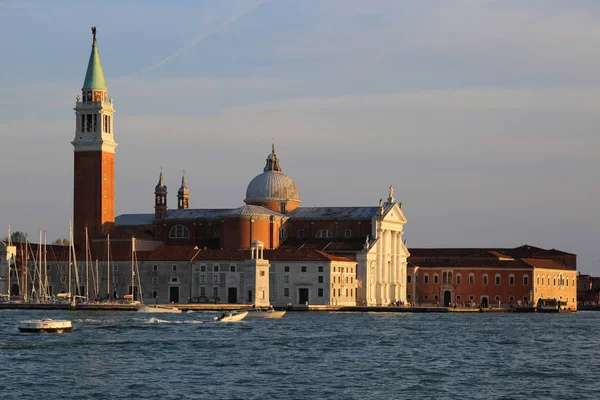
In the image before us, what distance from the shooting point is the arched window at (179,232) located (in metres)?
102

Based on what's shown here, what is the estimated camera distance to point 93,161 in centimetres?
9588

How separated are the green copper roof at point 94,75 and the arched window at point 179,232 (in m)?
12.0

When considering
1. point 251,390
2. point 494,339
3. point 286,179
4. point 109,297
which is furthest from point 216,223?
point 251,390

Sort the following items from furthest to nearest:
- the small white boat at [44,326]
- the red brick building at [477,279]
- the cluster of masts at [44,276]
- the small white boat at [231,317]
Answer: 1. the red brick building at [477,279]
2. the cluster of masts at [44,276]
3. the small white boat at [231,317]
4. the small white boat at [44,326]

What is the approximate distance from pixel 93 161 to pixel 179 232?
9.67m

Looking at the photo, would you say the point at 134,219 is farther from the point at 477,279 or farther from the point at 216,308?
the point at 477,279

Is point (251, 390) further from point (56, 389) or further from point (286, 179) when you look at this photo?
point (286, 179)

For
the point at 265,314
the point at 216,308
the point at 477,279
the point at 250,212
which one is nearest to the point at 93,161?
the point at 250,212

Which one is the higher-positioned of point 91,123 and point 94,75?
point 94,75

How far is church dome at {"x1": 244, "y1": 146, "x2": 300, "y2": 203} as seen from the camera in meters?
102

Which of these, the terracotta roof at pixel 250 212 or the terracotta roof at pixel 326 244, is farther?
the terracotta roof at pixel 326 244

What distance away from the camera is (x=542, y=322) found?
77.4m

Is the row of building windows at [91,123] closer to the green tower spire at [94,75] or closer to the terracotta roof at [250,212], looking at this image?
the green tower spire at [94,75]

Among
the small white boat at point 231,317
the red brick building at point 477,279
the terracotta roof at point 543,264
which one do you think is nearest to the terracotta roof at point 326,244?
the red brick building at point 477,279
